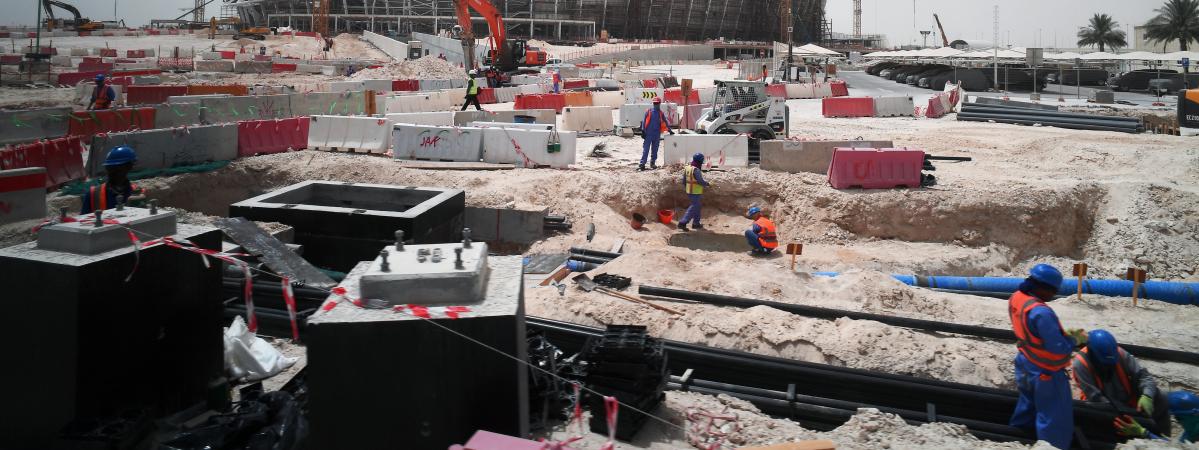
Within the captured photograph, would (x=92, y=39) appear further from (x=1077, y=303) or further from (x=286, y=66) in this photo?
(x=1077, y=303)

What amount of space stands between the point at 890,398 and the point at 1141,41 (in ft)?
276

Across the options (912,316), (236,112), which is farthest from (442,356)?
(236,112)

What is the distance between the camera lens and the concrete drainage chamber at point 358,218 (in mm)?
7785

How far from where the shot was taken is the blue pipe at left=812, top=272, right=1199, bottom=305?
32.7ft

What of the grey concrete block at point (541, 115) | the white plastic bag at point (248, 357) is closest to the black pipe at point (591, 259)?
the white plastic bag at point (248, 357)

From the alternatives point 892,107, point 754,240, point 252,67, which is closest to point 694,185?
point 754,240

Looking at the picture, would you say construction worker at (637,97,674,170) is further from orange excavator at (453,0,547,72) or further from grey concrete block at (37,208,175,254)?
orange excavator at (453,0,547,72)

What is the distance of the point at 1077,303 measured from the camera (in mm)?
9398

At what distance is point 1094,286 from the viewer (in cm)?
1030

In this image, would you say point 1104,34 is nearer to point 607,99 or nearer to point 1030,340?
point 607,99

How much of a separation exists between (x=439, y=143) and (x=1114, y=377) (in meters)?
14.4

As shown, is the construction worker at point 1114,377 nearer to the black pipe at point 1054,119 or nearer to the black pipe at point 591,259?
the black pipe at point 591,259

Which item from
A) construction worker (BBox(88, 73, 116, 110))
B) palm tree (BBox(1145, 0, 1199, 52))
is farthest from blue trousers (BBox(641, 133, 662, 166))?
palm tree (BBox(1145, 0, 1199, 52))

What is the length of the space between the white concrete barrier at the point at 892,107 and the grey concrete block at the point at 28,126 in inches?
1060
